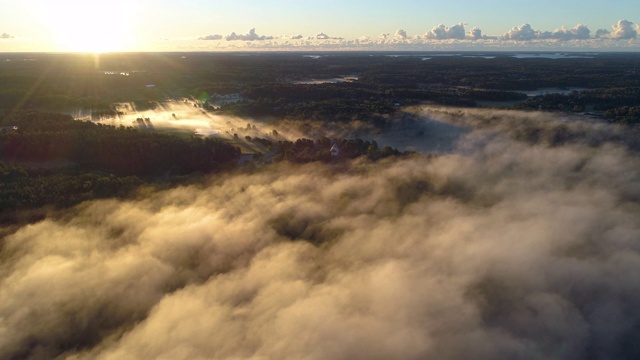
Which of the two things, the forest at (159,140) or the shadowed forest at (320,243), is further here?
the forest at (159,140)

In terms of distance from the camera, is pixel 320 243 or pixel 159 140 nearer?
pixel 320 243

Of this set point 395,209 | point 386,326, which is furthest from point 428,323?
point 395,209

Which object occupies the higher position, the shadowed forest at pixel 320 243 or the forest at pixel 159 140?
the forest at pixel 159 140

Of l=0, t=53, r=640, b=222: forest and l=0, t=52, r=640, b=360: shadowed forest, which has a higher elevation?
l=0, t=53, r=640, b=222: forest

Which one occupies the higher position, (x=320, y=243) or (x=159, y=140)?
(x=159, y=140)

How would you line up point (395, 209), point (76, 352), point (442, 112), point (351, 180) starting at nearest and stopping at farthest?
point (76, 352) → point (395, 209) → point (351, 180) → point (442, 112)

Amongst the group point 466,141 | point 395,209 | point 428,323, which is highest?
point 466,141

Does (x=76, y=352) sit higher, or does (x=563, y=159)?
(x=563, y=159)

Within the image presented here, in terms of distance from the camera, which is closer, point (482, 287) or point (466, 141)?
point (482, 287)

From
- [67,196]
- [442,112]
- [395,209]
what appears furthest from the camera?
[442,112]

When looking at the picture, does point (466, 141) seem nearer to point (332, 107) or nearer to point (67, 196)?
point (332, 107)

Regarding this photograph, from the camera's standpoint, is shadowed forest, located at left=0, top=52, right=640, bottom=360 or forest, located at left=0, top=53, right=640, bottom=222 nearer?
shadowed forest, located at left=0, top=52, right=640, bottom=360
